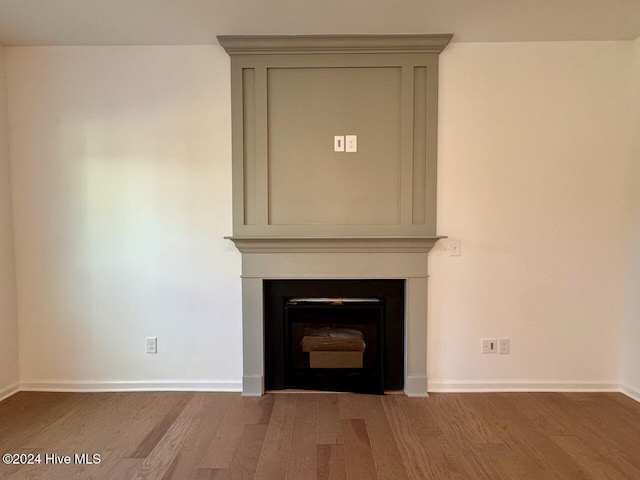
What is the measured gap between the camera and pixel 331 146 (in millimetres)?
2514

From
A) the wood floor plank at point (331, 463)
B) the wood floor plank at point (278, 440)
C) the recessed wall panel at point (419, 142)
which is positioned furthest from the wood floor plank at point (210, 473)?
the recessed wall panel at point (419, 142)

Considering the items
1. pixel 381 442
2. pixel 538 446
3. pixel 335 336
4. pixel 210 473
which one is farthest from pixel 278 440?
pixel 538 446

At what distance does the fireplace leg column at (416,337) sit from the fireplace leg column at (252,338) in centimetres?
103

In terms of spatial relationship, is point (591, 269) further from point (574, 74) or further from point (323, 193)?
point (323, 193)

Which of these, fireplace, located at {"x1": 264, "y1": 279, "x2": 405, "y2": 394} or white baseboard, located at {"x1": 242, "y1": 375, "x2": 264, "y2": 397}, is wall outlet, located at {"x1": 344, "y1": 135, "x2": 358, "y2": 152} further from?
white baseboard, located at {"x1": 242, "y1": 375, "x2": 264, "y2": 397}

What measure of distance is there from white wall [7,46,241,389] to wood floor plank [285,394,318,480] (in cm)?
56

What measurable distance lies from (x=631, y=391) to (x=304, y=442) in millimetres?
2293

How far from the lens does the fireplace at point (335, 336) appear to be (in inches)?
103

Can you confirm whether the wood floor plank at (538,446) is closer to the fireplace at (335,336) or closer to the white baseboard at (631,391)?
the fireplace at (335,336)

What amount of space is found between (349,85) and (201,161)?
1.15 m

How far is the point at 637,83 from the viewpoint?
246 cm

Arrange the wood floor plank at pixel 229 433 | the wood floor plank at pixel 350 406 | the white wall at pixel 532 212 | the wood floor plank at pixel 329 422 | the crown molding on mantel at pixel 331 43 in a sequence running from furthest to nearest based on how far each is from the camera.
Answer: the white wall at pixel 532 212 < the crown molding on mantel at pixel 331 43 < the wood floor plank at pixel 350 406 < the wood floor plank at pixel 329 422 < the wood floor plank at pixel 229 433

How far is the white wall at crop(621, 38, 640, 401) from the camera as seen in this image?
2463 millimetres

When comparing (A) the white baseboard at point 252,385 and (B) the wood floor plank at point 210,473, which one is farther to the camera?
(A) the white baseboard at point 252,385
